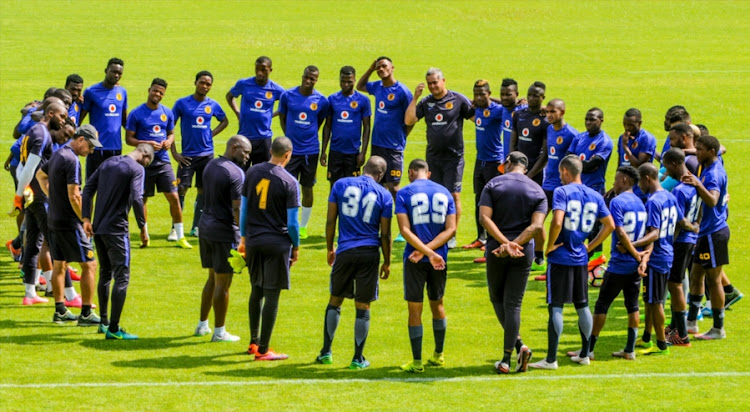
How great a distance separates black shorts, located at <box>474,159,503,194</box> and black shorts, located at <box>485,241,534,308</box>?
5851 mm

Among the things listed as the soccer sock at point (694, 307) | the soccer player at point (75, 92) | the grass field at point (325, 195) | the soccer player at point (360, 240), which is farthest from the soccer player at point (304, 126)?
the soccer sock at point (694, 307)

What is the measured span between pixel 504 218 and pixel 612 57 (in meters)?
29.2

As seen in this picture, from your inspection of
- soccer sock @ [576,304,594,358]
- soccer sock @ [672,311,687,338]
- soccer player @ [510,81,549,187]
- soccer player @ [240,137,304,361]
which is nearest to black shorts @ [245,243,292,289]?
soccer player @ [240,137,304,361]

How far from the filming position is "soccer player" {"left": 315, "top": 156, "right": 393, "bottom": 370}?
39.8ft

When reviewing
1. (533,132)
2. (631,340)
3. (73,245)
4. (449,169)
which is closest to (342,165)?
(449,169)

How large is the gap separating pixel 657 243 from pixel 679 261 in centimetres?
67

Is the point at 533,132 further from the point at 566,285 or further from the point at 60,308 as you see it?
the point at 60,308

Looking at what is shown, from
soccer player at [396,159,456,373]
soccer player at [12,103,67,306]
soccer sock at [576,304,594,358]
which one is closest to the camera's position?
soccer player at [396,159,456,373]

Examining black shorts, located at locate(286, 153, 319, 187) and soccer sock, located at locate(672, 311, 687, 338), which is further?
black shorts, located at locate(286, 153, 319, 187)

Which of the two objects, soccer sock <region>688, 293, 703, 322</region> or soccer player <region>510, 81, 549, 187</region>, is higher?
soccer player <region>510, 81, 549, 187</region>

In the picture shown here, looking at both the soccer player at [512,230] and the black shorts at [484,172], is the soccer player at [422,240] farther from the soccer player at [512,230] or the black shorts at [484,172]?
the black shorts at [484,172]

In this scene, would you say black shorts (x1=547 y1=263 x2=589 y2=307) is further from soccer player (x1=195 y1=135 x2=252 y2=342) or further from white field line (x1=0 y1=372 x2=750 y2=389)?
soccer player (x1=195 y1=135 x2=252 y2=342)

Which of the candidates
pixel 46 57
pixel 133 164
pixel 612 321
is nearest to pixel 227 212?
pixel 133 164

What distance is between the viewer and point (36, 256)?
14.9 meters
